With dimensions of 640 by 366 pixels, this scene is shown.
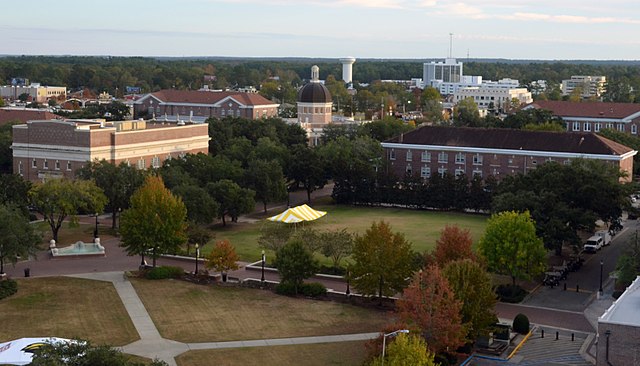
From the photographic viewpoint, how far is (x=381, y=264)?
46281 mm

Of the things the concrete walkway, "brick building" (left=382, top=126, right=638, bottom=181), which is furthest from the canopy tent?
"brick building" (left=382, top=126, right=638, bottom=181)

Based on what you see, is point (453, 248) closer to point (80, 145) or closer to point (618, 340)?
point (618, 340)

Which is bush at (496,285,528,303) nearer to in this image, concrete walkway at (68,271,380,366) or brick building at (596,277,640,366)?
concrete walkway at (68,271,380,366)

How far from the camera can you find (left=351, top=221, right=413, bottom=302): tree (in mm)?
46281

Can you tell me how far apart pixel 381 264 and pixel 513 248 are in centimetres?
786

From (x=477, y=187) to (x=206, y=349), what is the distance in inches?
1691

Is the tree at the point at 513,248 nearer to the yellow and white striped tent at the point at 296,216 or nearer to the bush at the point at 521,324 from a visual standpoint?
the bush at the point at 521,324

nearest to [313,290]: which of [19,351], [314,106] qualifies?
[19,351]

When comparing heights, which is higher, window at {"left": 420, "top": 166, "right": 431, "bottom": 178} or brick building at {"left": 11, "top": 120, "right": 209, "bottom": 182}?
brick building at {"left": 11, "top": 120, "right": 209, "bottom": 182}

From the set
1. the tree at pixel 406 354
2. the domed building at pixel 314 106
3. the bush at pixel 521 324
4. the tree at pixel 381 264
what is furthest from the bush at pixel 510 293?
the domed building at pixel 314 106

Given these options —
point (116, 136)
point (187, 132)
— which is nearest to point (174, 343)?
point (116, 136)

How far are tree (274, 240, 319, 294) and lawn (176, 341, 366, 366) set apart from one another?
8657 mm

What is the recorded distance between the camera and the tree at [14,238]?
49.1 metres

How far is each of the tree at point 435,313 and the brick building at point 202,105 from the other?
302 ft
